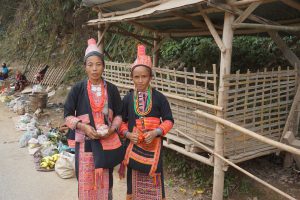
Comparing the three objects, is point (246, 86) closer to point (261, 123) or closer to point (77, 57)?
point (261, 123)

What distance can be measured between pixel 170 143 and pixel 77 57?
9.04 meters

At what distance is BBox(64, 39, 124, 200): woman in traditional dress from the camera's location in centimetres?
261

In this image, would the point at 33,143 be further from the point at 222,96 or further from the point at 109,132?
the point at 109,132

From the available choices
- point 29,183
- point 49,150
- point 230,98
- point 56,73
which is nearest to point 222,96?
point 230,98

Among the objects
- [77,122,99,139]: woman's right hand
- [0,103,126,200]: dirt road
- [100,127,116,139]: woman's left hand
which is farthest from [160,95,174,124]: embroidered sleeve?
[0,103,126,200]: dirt road

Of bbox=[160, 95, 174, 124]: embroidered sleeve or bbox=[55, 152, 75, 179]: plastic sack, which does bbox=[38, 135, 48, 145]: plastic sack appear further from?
bbox=[160, 95, 174, 124]: embroidered sleeve

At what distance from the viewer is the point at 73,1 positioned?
42.4 feet

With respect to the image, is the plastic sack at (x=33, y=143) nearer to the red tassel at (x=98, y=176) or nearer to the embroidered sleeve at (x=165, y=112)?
the red tassel at (x=98, y=176)

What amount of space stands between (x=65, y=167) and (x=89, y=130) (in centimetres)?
273

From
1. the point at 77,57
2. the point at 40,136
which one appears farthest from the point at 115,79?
the point at 77,57

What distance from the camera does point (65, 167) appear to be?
500cm

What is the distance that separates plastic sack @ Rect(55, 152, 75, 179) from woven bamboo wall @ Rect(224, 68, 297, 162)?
8.04 feet

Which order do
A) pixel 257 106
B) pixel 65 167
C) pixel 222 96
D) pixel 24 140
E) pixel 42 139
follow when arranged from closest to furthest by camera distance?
pixel 222 96
pixel 257 106
pixel 65 167
pixel 42 139
pixel 24 140

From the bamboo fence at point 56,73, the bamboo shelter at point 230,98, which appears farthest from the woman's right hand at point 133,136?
the bamboo fence at point 56,73
